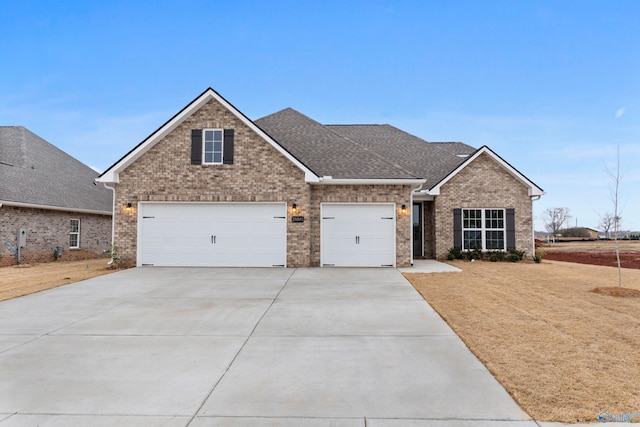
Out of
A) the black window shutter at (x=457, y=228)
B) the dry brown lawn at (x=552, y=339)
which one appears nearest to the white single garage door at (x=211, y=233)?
the dry brown lawn at (x=552, y=339)

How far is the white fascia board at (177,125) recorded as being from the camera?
12656 millimetres

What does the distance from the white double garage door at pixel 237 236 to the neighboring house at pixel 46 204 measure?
21.6ft

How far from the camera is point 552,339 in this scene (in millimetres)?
4953

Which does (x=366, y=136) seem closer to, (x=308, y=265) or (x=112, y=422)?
(x=308, y=265)

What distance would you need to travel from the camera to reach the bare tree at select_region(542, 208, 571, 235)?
6506cm

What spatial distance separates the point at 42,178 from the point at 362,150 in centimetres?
1614

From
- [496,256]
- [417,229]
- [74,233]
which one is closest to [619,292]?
[496,256]

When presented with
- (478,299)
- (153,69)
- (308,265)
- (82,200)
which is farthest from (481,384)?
(153,69)

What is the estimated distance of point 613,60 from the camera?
1820 cm

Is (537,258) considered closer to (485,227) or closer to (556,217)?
(485,227)

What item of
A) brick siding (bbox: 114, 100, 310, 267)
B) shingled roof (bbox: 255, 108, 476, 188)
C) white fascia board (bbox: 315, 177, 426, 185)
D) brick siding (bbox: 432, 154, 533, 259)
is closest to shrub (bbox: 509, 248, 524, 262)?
brick siding (bbox: 432, 154, 533, 259)

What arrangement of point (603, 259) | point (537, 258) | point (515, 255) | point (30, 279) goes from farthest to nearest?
1. point (603, 259)
2. point (537, 258)
3. point (515, 255)
4. point (30, 279)

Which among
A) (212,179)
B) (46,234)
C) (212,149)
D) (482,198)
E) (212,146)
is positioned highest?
(212,146)

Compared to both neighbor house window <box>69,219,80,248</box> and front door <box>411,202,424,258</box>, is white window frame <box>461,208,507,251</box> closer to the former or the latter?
front door <box>411,202,424,258</box>
